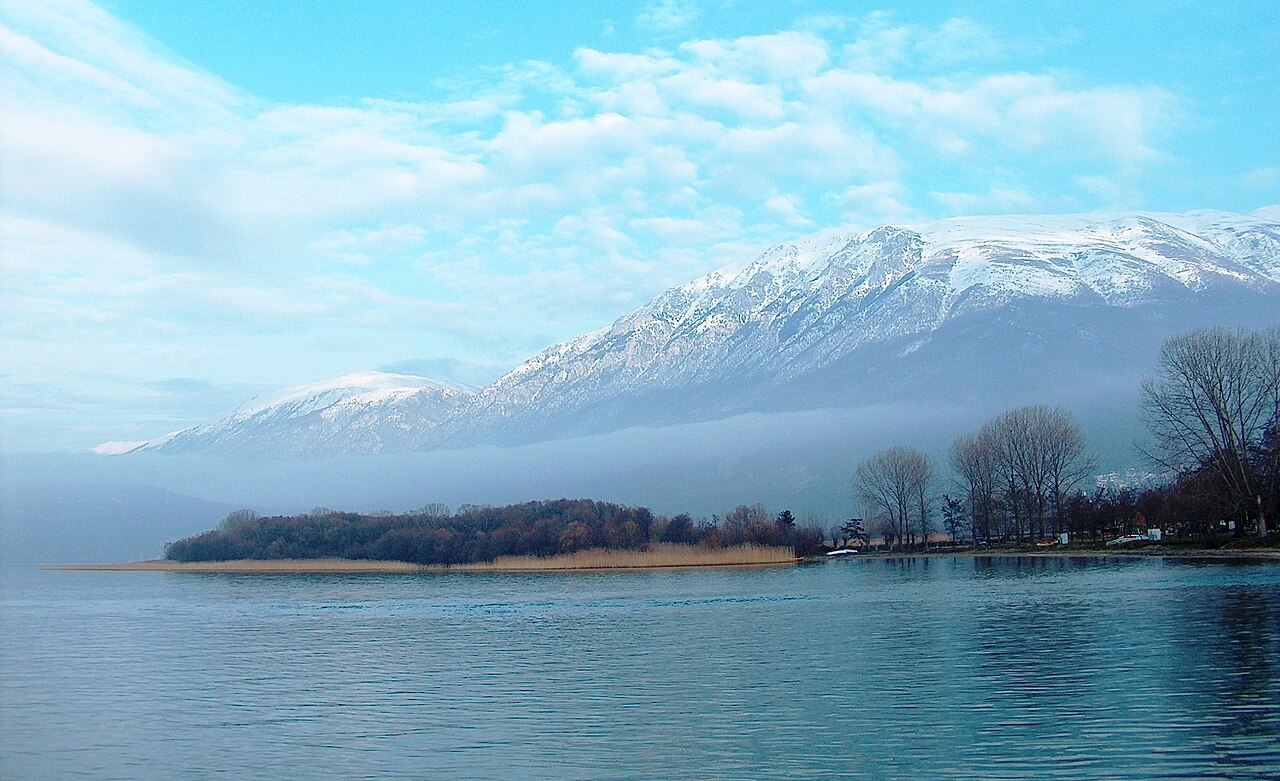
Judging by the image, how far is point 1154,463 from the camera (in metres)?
92.5

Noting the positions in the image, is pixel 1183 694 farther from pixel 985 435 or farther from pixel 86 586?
pixel 985 435

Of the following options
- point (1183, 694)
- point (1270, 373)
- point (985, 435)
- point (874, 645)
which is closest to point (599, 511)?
point (985, 435)

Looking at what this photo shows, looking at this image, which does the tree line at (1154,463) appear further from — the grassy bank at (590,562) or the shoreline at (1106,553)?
the grassy bank at (590,562)

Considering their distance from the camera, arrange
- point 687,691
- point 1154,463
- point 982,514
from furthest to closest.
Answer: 1. point 982,514
2. point 1154,463
3. point 687,691

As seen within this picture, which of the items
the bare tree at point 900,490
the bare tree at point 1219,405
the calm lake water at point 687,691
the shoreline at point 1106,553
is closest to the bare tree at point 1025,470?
the shoreline at point 1106,553

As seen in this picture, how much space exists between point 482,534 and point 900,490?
195ft

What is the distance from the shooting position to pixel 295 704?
90.7 feet

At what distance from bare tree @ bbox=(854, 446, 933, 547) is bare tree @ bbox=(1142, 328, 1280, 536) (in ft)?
201

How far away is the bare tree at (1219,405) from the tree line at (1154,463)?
4.2 inches

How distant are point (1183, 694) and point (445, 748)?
15093 mm

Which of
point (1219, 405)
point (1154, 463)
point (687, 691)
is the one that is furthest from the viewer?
point (1154, 463)

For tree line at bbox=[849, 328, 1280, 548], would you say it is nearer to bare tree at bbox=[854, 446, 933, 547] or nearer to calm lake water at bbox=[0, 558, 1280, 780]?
bare tree at bbox=[854, 446, 933, 547]

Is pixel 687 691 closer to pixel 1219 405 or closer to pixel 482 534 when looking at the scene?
pixel 1219 405

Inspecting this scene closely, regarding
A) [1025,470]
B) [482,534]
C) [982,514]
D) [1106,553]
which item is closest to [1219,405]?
[1106,553]
